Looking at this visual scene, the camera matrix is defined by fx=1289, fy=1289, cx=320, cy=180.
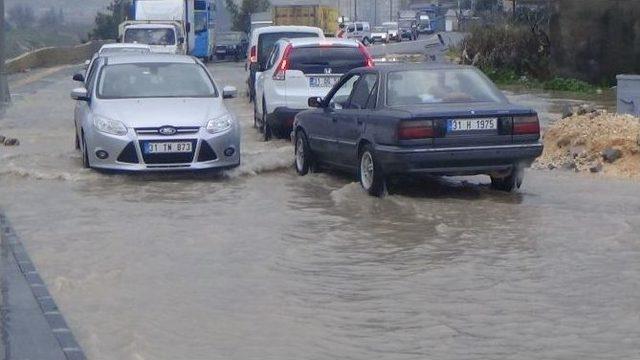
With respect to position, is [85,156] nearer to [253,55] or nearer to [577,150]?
[577,150]

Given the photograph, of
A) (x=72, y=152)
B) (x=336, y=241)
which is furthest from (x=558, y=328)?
(x=72, y=152)

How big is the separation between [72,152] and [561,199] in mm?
7819

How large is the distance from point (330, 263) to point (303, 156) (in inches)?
216

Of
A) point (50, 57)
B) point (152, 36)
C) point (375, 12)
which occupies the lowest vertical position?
point (375, 12)

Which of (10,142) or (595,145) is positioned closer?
(595,145)

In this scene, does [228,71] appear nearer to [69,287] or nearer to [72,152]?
[72,152]

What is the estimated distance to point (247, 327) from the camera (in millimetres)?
7789

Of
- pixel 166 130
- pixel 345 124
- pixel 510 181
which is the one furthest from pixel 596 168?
pixel 166 130

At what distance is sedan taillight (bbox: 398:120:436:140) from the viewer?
40.2ft

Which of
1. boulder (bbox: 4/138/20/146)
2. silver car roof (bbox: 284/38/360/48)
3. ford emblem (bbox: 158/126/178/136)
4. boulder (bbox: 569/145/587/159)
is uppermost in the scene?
silver car roof (bbox: 284/38/360/48)

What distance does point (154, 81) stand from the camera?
15812 millimetres

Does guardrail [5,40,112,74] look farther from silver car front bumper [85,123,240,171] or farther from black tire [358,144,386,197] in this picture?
black tire [358,144,386,197]

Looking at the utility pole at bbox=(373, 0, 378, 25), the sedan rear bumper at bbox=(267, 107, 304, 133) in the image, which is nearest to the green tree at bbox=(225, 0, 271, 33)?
the utility pole at bbox=(373, 0, 378, 25)

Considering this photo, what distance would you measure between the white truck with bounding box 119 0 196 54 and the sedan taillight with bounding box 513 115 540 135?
73.1ft
